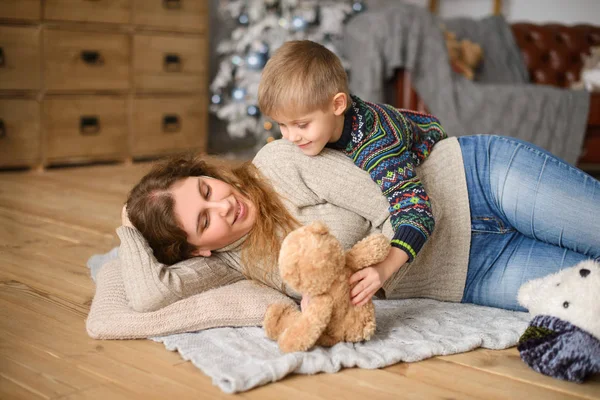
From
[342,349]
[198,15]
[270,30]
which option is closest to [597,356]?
[342,349]

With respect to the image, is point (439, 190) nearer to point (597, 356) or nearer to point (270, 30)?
point (597, 356)

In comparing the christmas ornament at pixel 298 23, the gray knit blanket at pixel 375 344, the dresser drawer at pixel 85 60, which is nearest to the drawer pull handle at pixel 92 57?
the dresser drawer at pixel 85 60

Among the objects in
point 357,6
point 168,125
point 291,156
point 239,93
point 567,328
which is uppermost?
point 357,6

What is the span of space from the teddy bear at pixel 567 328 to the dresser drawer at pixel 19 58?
122 inches

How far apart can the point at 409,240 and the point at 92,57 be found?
302cm

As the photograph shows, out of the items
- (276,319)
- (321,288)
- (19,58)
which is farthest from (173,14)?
(321,288)

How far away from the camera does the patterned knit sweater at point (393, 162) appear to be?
1.45 m

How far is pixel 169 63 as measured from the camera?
4.34 meters

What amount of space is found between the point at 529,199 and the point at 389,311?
438mm

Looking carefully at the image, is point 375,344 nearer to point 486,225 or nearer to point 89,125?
point 486,225

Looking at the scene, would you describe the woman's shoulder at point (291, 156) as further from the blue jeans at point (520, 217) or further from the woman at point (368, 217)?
the blue jeans at point (520, 217)

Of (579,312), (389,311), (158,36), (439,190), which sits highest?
(158,36)

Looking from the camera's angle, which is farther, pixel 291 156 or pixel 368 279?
pixel 291 156

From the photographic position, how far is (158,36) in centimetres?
424
